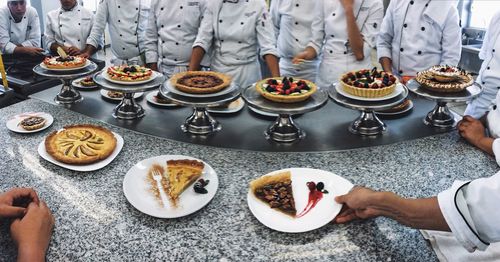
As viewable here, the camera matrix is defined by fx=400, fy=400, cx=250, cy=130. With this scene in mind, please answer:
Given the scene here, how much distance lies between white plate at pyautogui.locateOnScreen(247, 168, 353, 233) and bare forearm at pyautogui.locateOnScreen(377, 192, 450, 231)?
16 cm

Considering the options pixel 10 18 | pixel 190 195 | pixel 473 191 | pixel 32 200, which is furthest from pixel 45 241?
pixel 10 18

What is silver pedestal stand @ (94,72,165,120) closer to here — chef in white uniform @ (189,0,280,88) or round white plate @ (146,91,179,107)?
round white plate @ (146,91,179,107)

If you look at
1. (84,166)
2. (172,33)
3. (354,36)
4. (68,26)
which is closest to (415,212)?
(84,166)

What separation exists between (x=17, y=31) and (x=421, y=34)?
425 centimetres

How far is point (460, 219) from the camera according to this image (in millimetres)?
1032

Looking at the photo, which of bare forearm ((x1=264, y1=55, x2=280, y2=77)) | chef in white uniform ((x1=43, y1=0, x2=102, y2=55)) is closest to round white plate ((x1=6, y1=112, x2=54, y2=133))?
bare forearm ((x1=264, y1=55, x2=280, y2=77))

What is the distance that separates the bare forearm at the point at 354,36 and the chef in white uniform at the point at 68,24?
269cm

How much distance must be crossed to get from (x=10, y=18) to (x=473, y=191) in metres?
4.90

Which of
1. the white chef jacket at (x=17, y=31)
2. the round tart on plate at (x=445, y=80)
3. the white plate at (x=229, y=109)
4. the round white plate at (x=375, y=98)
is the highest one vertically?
the round tart on plate at (x=445, y=80)

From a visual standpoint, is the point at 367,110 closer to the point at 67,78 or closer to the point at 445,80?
the point at 445,80

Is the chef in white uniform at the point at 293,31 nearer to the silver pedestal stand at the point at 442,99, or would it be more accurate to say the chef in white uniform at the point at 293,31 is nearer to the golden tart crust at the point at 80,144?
the silver pedestal stand at the point at 442,99

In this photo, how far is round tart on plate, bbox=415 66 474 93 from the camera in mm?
1775

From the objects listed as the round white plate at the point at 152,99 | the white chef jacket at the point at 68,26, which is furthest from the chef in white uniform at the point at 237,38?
the white chef jacket at the point at 68,26

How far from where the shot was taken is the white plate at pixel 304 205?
120 centimetres
